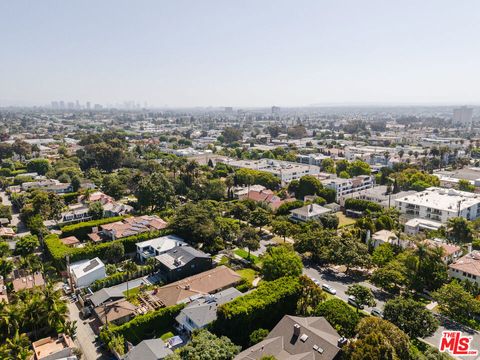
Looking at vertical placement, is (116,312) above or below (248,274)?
above

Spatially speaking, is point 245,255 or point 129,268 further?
point 245,255

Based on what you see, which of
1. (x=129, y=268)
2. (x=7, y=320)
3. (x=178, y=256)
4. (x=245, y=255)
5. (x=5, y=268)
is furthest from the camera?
(x=245, y=255)

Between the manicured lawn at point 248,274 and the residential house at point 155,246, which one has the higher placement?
the residential house at point 155,246

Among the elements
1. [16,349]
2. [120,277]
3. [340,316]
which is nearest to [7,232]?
[120,277]

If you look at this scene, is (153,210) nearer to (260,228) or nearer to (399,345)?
(260,228)

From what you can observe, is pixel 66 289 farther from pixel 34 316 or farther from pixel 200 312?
pixel 200 312

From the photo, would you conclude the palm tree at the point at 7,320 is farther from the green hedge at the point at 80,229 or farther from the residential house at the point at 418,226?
the residential house at the point at 418,226

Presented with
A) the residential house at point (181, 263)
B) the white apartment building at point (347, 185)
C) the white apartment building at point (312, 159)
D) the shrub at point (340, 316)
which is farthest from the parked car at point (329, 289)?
the white apartment building at point (312, 159)
